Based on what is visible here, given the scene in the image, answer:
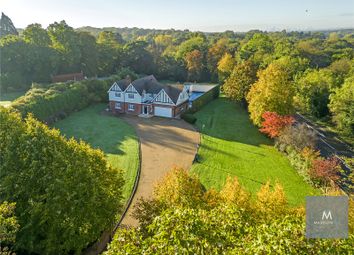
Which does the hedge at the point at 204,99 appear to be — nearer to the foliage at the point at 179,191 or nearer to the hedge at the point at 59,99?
the hedge at the point at 59,99

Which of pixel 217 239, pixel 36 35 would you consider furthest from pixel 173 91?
pixel 217 239

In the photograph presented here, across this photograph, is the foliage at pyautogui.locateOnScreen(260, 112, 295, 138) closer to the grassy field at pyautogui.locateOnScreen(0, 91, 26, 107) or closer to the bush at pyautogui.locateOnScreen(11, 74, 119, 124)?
the bush at pyautogui.locateOnScreen(11, 74, 119, 124)

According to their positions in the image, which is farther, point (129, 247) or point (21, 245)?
point (21, 245)

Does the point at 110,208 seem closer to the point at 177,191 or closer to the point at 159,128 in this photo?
the point at 177,191

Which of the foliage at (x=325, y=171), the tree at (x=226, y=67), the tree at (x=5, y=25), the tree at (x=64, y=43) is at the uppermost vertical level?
the tree at (x=5, y=25)

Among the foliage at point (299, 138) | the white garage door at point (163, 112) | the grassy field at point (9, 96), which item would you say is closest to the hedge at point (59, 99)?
the grassy field at point (9, 96)

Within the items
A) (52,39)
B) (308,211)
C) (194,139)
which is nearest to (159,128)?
(194,139)

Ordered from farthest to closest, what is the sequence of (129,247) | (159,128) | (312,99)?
(312,99) → (159,128) → (129,247)
